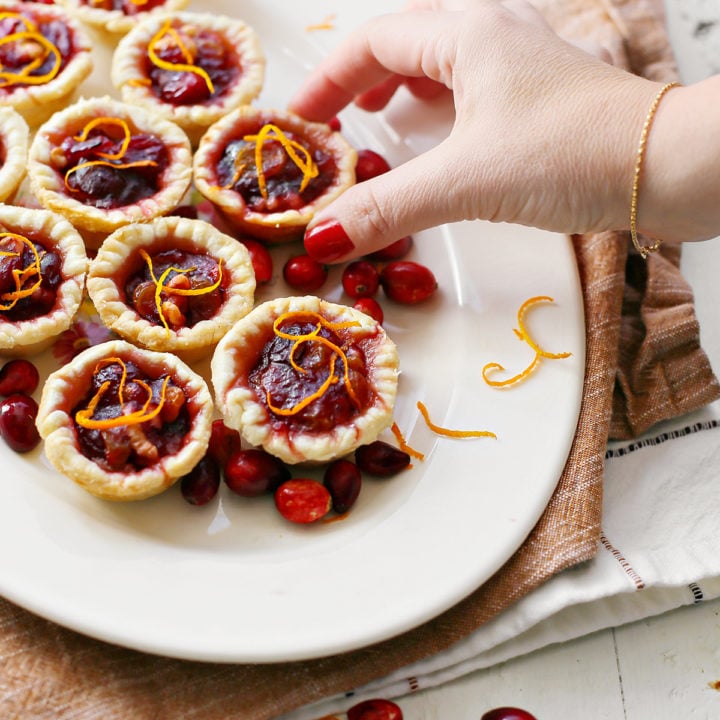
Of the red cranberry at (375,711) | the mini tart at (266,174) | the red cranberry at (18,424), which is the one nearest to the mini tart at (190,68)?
the mini tart at (266,174)

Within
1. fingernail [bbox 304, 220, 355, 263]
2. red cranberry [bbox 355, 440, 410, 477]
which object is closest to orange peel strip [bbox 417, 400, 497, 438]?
red cranberry [bbox 355, 440, 410, 477]

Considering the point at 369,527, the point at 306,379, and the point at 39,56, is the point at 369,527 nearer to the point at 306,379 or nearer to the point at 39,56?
the point at 306,379

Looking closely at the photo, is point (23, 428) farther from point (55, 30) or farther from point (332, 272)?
point (55, 30)

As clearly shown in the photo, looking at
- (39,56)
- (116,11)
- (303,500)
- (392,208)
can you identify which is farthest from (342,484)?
(116,11)

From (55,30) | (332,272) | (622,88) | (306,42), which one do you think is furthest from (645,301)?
(55,30)

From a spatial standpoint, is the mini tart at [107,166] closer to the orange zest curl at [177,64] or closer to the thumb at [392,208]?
the orange zest curl at [177,64]

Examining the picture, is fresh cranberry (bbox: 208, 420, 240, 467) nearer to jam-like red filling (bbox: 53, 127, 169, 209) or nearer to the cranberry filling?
the cranberry filling

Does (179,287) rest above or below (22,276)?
below
